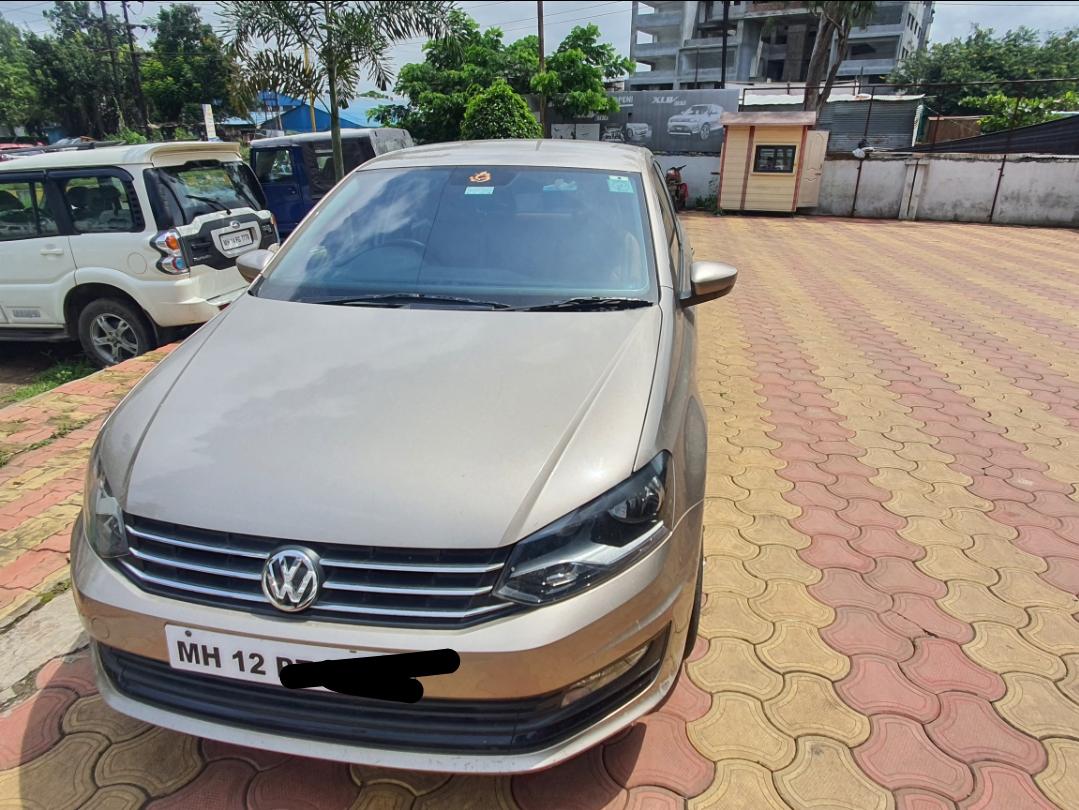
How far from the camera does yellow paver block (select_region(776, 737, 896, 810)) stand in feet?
5.76

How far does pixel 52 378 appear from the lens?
216 inches

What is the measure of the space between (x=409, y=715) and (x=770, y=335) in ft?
17.8

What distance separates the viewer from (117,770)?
1832mm

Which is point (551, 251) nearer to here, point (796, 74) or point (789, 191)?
point (789, 191)

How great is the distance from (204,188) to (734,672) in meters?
5.37

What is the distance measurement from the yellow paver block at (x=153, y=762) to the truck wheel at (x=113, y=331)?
4.18 m

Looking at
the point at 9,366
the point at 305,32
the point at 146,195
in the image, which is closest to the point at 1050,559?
the point at 146,195

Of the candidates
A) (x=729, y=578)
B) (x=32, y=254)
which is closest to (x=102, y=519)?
(x=729, y=578)

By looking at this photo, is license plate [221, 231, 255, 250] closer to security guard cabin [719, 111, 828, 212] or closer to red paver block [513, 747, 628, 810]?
red paver block [513, 747, 628, 810]

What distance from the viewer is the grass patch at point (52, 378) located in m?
5.14

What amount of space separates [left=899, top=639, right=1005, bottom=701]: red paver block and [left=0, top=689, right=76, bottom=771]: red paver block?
2543mm

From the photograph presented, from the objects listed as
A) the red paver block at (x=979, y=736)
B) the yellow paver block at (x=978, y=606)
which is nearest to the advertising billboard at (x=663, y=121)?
the yellow paver block at (x=978, y=606)

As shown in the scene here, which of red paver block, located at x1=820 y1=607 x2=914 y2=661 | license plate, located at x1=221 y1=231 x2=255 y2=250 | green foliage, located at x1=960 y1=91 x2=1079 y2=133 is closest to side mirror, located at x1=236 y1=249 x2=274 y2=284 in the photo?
red paver block, located at x1=820 y1=607 x2=914 y2=661

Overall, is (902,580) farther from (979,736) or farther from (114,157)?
(114,157)
